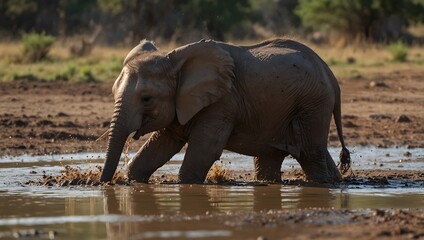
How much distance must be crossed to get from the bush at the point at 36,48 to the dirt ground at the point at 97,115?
5.63m

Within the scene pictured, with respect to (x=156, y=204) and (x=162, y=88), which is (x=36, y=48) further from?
(x=156, y=204)

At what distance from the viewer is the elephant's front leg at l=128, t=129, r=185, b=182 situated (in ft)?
36.0

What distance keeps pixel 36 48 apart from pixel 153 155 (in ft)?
49.2

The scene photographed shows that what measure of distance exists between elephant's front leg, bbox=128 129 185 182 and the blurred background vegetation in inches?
565

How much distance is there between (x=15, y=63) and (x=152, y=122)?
555 inches

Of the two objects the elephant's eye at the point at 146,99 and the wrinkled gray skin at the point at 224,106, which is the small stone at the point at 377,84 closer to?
the wrinkled gray skin at the point at 224,106

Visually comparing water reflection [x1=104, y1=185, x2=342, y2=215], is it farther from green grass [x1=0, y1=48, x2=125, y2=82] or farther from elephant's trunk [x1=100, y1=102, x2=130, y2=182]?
green grass [x1=0, y1=48, x2=125, y2=82]

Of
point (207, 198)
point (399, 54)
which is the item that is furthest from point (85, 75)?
point (207, 198)

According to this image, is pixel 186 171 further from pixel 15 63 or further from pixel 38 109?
pixel 15 63

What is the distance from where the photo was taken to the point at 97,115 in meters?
16.5

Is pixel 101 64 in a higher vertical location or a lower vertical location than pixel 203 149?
higher

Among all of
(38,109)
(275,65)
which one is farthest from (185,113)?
(38,109)

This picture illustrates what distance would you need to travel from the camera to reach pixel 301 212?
8633mm

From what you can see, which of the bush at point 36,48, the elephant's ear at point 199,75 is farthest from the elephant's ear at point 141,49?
the bush at point 36,48
